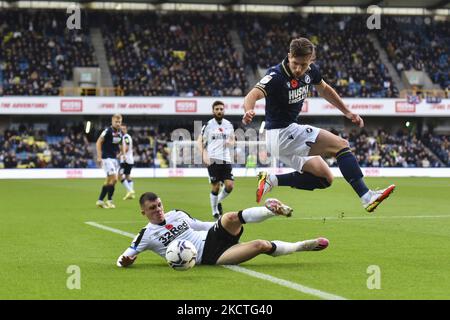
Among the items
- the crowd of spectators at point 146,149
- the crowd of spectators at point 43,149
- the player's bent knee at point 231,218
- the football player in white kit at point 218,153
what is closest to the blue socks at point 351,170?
the player's bent knee at point 231,218

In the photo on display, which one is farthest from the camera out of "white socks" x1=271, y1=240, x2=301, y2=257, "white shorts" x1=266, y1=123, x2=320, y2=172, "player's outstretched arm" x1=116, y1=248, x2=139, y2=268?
"white shorts" x1=266, y1=123, x2=320, y2=172

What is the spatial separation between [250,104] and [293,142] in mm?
1182

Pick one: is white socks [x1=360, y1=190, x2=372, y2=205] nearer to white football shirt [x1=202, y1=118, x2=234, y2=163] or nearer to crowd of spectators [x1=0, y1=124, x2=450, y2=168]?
white football shirt [x1=202, y1=118, x2=234, y2=163]

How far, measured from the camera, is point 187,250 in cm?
787

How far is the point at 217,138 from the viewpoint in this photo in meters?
15.7

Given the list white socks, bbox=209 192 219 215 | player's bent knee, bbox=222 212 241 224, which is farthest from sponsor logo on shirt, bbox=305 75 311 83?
white socks, bbox=209 192 219 215

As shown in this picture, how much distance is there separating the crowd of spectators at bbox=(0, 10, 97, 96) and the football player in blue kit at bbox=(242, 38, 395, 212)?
3814 cm

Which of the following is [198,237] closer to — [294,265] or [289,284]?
[294,265]

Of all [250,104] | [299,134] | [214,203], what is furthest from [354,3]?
[250,104]

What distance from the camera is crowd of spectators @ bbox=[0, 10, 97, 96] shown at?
4631 centimetres

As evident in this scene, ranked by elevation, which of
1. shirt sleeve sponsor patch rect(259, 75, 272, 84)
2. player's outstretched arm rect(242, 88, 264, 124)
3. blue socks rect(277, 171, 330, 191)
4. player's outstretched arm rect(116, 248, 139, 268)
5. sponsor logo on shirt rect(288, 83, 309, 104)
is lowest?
player's outstretched arm rect(116, 248, 139, 268)

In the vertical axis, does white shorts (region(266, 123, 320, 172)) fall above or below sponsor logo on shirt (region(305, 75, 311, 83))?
below
